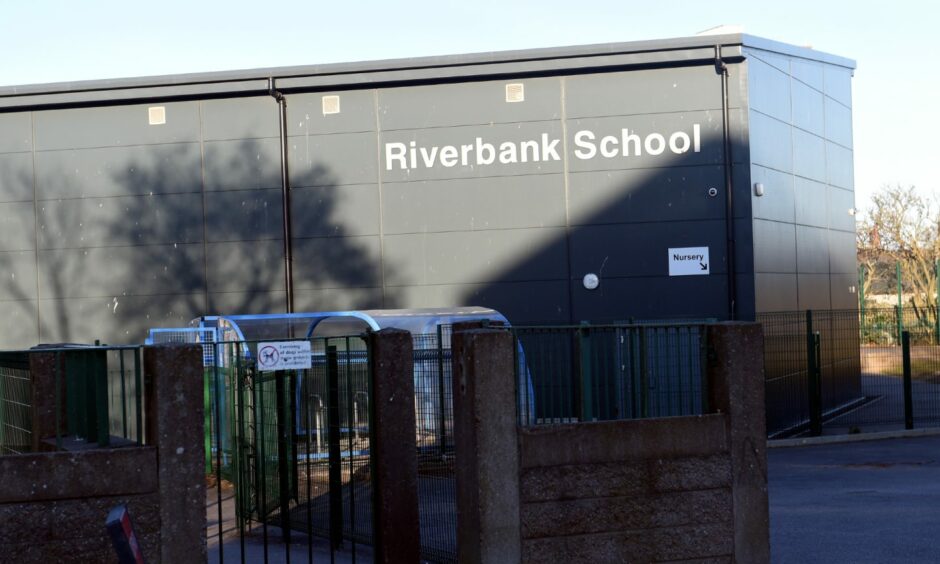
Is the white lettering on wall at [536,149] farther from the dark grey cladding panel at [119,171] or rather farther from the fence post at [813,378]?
the dark grey cladding panel at [119,171]

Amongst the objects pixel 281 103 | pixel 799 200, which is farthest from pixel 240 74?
pixel 799 200

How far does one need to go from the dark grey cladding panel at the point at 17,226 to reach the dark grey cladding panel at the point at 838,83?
17007 millimetres

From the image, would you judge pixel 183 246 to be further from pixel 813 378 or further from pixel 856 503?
pixel 856 503

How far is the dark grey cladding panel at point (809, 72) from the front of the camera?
2285 cm

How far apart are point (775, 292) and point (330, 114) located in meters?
9.28

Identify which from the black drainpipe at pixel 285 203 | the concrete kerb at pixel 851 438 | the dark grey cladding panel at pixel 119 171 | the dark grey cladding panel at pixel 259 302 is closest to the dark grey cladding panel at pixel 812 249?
the concrete kerb at pixel 851 438

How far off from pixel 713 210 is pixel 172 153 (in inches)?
418

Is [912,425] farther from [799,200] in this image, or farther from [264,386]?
[264,386]

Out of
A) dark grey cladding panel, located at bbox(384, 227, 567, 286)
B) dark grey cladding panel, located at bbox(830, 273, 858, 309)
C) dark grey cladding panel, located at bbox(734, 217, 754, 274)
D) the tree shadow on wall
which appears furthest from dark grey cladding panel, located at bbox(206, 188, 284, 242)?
dark grey cladding panel, located at bbox(830, 273, 858, 309)

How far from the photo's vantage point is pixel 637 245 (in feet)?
69.3

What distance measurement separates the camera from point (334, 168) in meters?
21.8


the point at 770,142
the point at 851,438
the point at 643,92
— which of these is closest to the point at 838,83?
the point at 770,142

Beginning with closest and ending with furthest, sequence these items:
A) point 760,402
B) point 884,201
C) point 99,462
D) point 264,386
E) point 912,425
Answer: point 99,462
point 760,402
point 264,386
point 912,425
point 884,201

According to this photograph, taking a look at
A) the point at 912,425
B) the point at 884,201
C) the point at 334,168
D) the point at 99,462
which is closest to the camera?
the point at 99,462
